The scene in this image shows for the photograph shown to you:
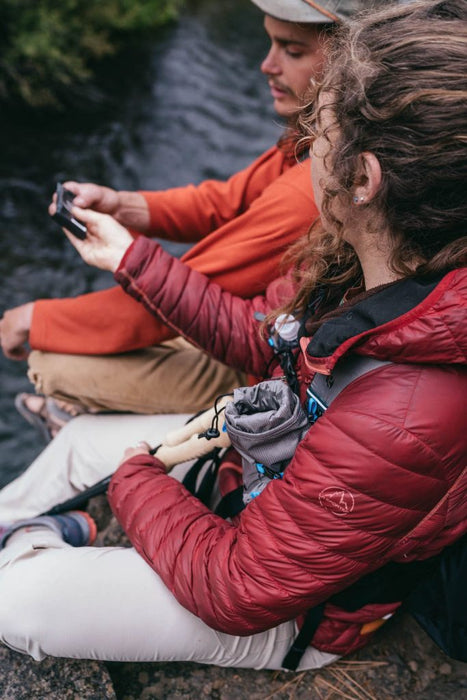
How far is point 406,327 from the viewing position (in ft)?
4.20

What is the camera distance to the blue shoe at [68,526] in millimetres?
2012

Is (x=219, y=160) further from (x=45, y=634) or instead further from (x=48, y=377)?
(x=45, y=634)

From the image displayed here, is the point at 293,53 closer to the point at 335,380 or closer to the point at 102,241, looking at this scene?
the point at 102,241

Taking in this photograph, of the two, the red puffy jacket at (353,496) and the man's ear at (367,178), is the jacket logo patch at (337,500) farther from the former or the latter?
the man's ear at (367,178)

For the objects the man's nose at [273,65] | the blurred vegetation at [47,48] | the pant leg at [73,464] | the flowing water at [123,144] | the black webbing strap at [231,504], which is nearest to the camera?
the black webbing strap at [231,504]

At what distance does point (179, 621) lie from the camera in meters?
1.70

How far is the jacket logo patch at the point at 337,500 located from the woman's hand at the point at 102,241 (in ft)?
3.74

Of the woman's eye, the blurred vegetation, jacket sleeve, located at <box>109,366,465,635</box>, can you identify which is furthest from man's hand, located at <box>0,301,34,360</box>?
Answer: the blurred vegetation

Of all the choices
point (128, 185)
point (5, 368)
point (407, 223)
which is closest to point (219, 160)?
point (128, 185)

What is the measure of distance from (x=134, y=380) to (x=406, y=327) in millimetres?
1400

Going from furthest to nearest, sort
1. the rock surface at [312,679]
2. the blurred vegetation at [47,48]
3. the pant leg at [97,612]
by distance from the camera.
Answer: the blurred vegetation at [47,48], the rock surface at [312,679], the pant leg at [97,612]

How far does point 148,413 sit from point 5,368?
1.71 meters

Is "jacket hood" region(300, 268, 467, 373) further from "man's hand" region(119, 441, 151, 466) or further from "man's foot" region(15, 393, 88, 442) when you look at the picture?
"man's foot" region(15, 393, 88, 442)

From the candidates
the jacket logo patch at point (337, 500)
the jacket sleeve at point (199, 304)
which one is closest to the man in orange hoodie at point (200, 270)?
the jacket sleeve at point (199, 304)
